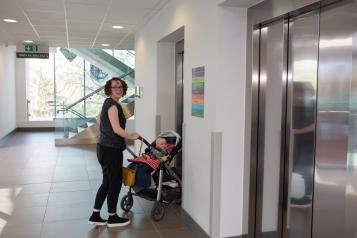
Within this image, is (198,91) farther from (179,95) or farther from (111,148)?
(179,95)

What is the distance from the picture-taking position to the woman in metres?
3.78

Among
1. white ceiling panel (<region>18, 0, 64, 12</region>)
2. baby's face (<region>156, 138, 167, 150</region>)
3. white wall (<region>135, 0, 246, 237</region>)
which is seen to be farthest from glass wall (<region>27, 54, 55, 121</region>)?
white wall (<region>135, 0, 246, 237</region>)

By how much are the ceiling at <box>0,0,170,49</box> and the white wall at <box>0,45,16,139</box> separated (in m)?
2.50

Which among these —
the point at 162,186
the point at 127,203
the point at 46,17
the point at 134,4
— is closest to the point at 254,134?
the point at 162,186

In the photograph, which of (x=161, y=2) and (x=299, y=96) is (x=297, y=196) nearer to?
(x=299, y=96)

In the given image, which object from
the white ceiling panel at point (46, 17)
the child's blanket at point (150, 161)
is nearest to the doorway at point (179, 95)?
the child's blanket at point (150, 161)

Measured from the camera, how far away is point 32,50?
30.5ft

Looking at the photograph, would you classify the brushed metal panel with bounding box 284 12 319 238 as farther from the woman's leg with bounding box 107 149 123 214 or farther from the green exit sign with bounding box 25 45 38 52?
the green exit sign with bounding box 25 45 38 52

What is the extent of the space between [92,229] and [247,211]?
174cm

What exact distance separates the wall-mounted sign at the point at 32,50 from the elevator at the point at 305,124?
7.66 metres

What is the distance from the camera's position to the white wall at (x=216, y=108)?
10.3 feet

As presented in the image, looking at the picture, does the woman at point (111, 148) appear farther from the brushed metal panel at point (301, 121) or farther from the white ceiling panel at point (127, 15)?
the brushed metal panel at point (301, 121)

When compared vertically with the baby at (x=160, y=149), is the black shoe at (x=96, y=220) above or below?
below

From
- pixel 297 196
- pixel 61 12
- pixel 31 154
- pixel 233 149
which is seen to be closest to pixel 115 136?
pixel 233 149
